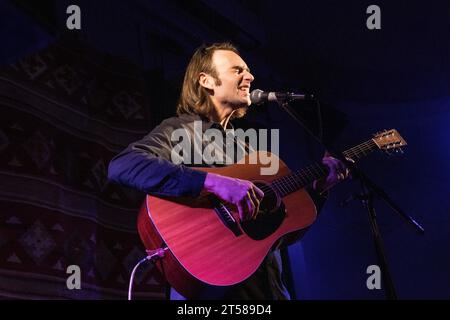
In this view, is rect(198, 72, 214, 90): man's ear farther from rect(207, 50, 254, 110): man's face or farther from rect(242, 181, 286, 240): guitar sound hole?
rect(242, 181, 286, 240): guitar sound hole

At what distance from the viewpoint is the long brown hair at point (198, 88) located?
2.41 metres

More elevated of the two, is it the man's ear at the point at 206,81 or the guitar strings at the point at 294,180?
the man's ear at the point at 206,81

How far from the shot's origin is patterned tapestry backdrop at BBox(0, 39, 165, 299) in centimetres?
257

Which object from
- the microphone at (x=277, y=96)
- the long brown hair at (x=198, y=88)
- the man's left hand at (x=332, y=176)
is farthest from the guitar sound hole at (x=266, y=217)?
the long brown hair at (x=198, y=88)

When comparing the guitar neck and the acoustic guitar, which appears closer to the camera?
the acoustic guitar

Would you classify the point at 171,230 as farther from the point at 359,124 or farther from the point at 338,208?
the point at 359,124

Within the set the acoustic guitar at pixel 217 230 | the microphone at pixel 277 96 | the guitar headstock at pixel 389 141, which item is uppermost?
the microphone at pixel 277 96

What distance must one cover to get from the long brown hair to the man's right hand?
22.2 inches

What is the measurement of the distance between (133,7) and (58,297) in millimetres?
2366

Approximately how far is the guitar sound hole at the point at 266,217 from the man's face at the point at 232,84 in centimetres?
46

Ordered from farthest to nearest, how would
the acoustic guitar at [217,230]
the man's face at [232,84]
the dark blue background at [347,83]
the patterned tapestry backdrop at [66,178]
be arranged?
the dark blue background at [347,83] < the patterned tapestry backdrop at [66,178] < the man's face at [232,84] < the acoustic guitar at [217,230]

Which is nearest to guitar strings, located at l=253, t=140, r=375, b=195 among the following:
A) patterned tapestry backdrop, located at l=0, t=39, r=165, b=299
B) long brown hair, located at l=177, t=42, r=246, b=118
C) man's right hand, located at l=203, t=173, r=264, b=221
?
man's right hand, located at l=203, t=173, r=264, b=221

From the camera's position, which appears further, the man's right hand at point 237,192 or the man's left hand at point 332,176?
the man's left hand at point 332,176

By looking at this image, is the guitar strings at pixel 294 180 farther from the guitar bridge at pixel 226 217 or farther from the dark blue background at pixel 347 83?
the dark blue background at pixel 347 83
